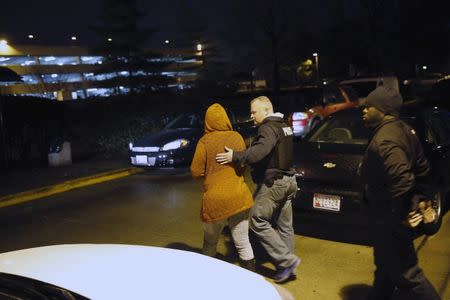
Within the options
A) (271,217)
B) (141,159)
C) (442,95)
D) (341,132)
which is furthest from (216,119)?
(442,95)

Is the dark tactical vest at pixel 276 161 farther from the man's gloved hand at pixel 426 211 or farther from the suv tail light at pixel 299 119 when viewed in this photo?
the suv tail light at pixel 299 119

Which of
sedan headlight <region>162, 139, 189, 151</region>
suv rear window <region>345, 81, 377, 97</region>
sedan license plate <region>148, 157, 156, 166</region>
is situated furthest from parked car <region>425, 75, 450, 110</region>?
sedan license plate <region>148, 157, 156, 166</region>

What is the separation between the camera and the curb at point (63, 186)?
338 inches

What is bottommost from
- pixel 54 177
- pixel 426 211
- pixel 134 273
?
pixel 54 177

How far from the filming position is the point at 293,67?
179 feet

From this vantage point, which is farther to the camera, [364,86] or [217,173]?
[364,86]

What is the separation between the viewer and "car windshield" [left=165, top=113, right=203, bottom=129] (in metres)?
11.4

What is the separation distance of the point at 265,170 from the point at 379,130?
1265 millimetres

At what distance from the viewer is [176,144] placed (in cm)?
1034

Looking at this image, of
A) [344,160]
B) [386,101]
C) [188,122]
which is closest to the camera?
[386,101]

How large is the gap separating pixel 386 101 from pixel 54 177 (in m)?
8.68

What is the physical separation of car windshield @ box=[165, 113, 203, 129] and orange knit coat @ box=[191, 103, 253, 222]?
7.27 meters

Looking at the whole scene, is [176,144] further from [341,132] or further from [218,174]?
[218,174]

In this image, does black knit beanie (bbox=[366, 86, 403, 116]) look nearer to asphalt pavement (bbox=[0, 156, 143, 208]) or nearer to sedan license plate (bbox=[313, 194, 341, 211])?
sedan license plate (bbox=[313, 194, 341, 211])
